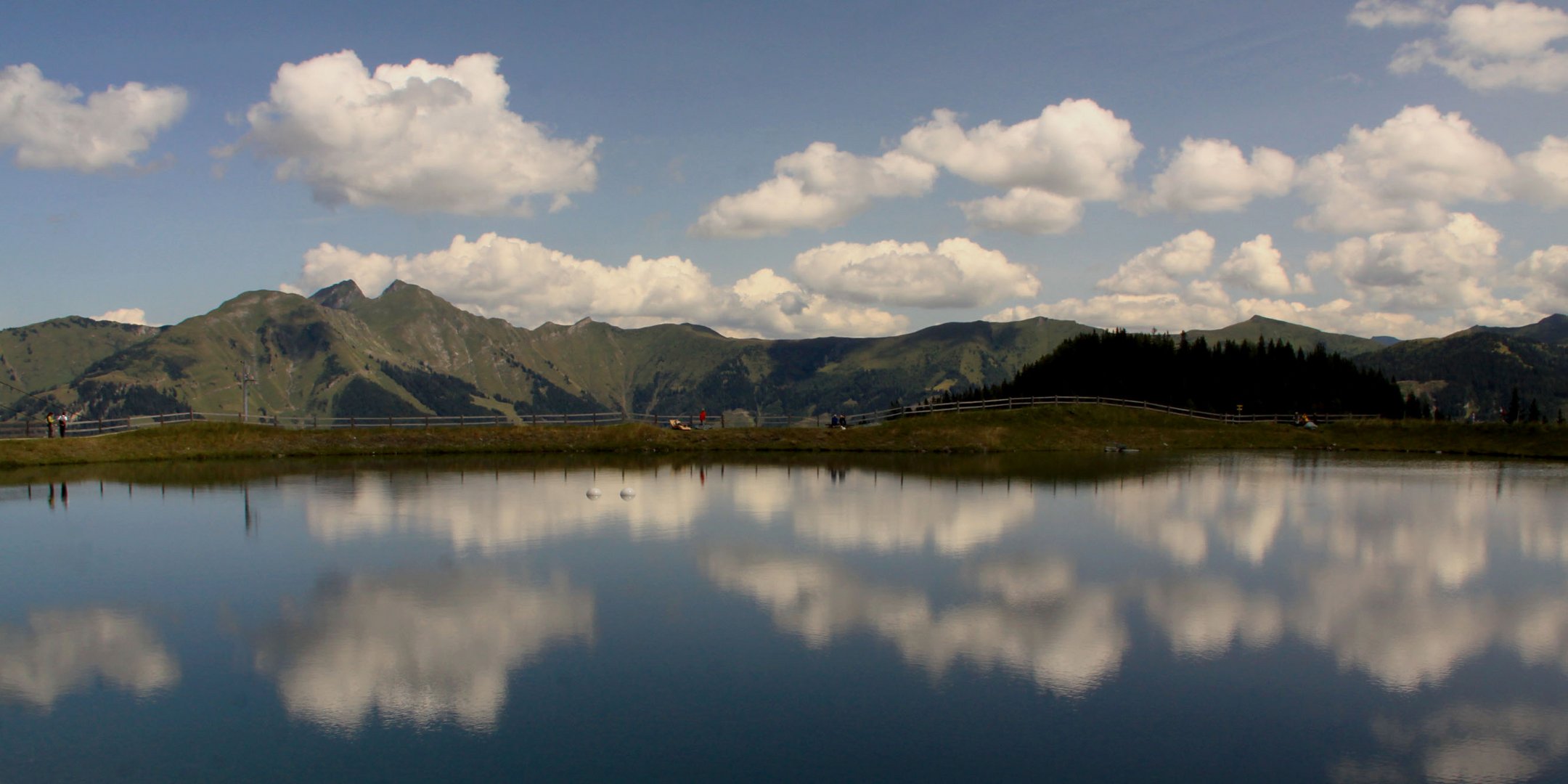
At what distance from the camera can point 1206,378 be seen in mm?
148875

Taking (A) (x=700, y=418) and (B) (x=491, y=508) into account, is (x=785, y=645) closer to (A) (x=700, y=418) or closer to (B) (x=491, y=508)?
(B) (x=491, y=508)

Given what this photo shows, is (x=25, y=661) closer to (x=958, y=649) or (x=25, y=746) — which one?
(x=25, y=746)

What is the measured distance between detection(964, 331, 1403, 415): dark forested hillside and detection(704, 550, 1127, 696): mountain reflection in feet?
375

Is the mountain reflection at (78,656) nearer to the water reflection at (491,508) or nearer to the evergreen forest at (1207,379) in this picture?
the water reflection at (491,508)

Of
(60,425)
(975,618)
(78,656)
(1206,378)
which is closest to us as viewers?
(78,656)

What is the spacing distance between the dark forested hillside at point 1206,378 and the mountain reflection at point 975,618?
114 metres

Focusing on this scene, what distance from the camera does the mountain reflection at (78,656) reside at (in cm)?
2305

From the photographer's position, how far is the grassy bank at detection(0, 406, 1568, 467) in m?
88.2

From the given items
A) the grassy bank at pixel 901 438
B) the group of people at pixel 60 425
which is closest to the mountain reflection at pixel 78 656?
the grassy bank at pixel 901 438

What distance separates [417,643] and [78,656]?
890 centimetres

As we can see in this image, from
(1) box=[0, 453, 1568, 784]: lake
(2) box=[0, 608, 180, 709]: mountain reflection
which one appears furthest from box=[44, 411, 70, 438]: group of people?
(2) box=[0, 608, 180, 709]: mountain reflection

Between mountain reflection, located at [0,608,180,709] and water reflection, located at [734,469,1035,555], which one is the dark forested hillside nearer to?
water reflection, located at [734,469,1035,555]

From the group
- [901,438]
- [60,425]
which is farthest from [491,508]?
[60,425]

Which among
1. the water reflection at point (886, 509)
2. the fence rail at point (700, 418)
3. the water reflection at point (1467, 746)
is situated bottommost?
the water reflection at point (1467, 746)
